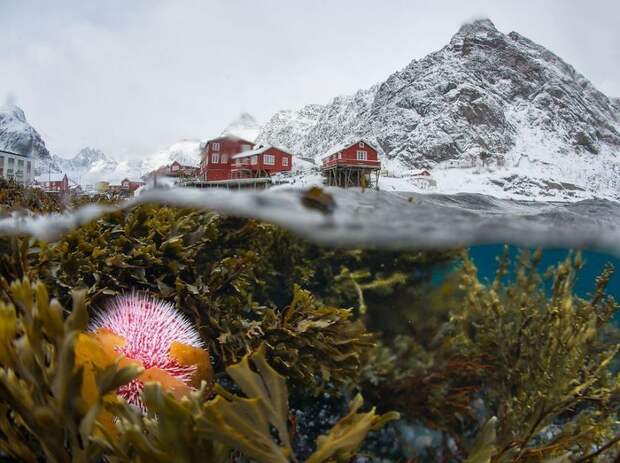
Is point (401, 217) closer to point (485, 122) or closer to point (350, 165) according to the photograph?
point (350, 165)

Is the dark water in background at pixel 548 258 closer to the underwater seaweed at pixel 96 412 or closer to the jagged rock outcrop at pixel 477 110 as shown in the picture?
the jagged rock outcrop at pixel 477 110

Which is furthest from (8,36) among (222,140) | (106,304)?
(106,304)

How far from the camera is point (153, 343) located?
85 cm

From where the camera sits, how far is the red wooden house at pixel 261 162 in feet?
6.36

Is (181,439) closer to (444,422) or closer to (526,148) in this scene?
(444,422)

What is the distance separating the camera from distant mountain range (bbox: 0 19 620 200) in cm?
262

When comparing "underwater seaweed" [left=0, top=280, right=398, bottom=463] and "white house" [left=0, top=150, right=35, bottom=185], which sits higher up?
"white house" [left=0, top=150, right=35, bottom=185]

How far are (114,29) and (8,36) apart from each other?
0.42 meters

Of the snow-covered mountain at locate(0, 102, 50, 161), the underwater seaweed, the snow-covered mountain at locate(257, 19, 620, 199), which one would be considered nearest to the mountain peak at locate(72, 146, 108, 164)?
the snow-covered mountain at locate(0, 102, 50, 161)

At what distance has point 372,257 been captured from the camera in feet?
10.7

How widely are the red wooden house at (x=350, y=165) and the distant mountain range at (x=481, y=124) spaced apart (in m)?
0.09

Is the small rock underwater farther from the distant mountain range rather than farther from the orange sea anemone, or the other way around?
the distant mountain range

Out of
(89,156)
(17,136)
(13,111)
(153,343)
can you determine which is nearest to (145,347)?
(153,343)

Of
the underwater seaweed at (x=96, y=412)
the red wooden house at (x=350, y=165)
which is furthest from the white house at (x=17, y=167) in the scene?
the red wooden house at (x=350, y=165)
